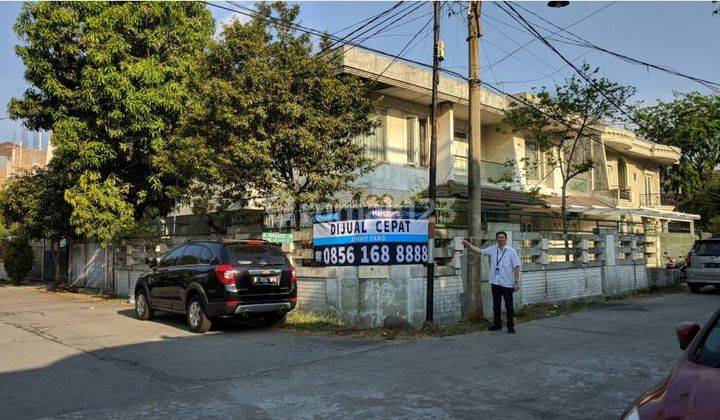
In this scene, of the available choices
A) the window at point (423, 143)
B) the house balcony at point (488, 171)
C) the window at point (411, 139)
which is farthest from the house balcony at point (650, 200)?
the window at point (411, 139)

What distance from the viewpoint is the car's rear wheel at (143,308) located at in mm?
12523

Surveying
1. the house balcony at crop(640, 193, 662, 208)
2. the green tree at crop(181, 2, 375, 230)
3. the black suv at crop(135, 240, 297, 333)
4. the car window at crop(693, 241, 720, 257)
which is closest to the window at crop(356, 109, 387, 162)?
the green tree at crop(181, 2, 375, 230)

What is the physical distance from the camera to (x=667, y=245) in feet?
80.3

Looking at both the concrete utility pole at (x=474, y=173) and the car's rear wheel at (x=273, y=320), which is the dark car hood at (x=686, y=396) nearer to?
the concrete utility pole at (x=474, y=173)

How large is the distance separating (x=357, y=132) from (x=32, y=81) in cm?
1099

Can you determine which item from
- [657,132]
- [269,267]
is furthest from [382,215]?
[657,132]

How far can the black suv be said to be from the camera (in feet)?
33.3

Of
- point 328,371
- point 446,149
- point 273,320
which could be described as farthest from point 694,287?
point 328,371

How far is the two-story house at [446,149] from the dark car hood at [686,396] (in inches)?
419

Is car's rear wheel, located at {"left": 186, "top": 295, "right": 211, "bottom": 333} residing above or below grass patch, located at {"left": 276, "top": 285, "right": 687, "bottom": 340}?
above

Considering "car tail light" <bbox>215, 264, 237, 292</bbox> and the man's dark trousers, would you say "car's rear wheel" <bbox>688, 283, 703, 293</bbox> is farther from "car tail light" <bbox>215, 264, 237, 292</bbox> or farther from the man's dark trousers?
"car tail light" <bbox>215, 264, 237, 292</bbox>

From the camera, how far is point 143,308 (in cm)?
1266

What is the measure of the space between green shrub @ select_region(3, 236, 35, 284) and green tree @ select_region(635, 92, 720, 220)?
3105cm

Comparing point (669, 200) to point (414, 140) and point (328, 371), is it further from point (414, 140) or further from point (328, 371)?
point (328, 371)
